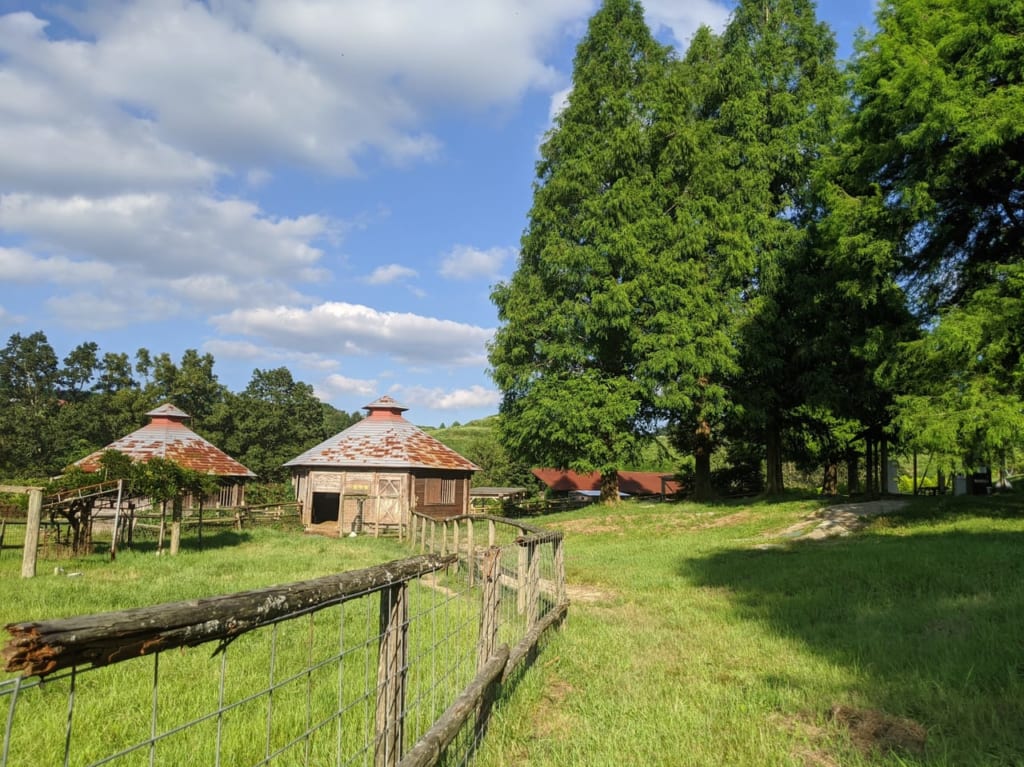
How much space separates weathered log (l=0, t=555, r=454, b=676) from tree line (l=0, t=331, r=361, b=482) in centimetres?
5226

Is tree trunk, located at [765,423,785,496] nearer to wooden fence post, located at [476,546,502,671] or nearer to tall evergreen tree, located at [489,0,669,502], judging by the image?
tall evergreen tree, located at [489,0,669,502]

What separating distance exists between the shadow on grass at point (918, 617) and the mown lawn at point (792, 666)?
21mm

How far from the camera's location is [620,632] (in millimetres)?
7902

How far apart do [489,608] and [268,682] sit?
2031 millimetres

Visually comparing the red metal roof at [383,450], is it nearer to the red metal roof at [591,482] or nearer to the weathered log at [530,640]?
the weathered log at [530,640]

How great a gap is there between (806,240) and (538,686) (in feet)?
76.2

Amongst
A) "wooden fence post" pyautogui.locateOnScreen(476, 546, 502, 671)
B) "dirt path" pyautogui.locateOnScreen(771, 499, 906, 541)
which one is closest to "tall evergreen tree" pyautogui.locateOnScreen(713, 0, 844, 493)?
"dirt path" pyautogui.locateOnScreen(771, 499, 906, 541)

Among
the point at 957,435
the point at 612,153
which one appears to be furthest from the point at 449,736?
the point at 612,153

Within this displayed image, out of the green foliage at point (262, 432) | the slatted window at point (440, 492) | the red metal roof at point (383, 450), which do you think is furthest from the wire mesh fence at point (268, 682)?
the green foliage at point (262, 432)

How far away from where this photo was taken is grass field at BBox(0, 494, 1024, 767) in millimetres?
4406

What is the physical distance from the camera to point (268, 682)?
222 inches

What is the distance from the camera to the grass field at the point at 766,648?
4.41m

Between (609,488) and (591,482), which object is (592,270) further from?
(591,482)

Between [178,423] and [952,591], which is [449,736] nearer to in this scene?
[952,591]
